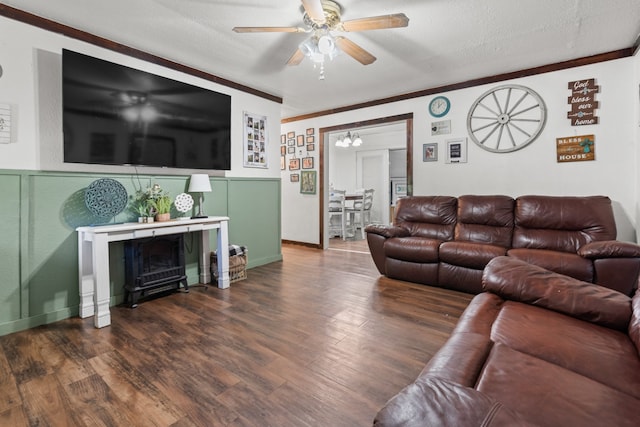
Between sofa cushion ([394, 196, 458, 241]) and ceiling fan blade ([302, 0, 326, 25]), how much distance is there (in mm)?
2461

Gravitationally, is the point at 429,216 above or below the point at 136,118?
below

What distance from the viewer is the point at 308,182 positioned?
5.43 m

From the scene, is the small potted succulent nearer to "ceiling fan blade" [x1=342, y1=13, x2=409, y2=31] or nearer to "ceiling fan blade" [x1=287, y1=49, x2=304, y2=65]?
"ceiling fan blade" [x1=287, y1=49, x2=304, y2=65]

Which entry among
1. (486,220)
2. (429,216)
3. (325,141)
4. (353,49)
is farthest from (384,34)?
(325,141)

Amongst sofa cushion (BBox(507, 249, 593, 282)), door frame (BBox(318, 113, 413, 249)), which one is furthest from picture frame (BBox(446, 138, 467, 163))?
sofa cushion (BBox(507, 249, 593, 282))

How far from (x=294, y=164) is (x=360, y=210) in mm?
2018

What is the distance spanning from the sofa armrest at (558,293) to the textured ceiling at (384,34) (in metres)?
1.95

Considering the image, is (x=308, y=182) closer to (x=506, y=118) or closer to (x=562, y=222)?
(x=506, y=118)

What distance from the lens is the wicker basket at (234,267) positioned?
3.39 m

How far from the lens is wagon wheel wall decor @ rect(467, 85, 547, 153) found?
3498 millimetres

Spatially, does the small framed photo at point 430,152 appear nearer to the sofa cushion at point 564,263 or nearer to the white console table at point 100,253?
the sofa cushion at point 564,263

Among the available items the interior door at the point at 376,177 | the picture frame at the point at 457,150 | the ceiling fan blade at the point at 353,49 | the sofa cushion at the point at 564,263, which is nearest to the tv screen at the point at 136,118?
the ceiling fan blade at the point at 353,49

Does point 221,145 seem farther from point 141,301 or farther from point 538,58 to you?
point 538,58

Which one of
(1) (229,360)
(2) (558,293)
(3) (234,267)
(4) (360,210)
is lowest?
(1) (229,360)
